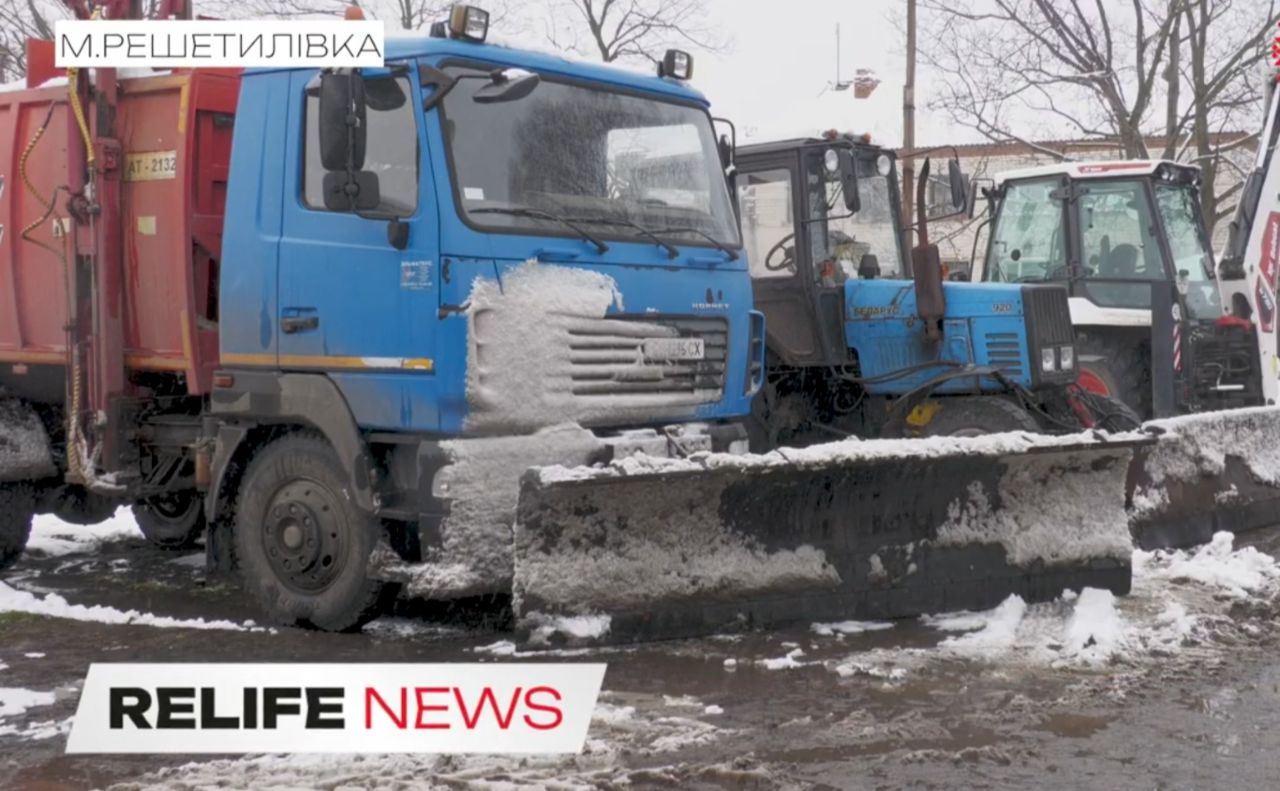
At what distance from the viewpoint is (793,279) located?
9742 mm

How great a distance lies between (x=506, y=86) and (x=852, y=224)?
435cm

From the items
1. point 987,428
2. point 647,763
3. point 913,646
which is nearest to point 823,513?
point 913,646

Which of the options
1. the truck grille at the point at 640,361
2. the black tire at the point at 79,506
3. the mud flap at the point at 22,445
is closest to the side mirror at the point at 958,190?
the truck grille at the point at 640,361

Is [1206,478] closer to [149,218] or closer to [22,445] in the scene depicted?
[149,218]

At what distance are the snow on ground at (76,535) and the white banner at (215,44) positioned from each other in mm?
3536

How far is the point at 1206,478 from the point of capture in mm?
9156

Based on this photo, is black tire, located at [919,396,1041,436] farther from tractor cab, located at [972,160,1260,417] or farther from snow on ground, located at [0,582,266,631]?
snow on ground, located at [0,582,266,631]

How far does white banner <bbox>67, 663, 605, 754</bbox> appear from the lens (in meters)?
4.87

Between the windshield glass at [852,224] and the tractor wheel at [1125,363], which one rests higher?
the windshield glass at [852,224]

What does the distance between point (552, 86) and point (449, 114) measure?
0.63 m

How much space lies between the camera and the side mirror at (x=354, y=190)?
617 centimetres

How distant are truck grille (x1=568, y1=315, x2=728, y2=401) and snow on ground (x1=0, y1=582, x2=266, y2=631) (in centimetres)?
202

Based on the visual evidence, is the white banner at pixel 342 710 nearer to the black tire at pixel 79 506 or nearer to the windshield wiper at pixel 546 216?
the windshield wiper at pixel 546 216

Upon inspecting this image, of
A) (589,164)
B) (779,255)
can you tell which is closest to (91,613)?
(589,164)
